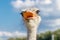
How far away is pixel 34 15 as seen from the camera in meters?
5.92

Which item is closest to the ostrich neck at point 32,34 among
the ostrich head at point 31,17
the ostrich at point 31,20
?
the ostrich at point 31,20

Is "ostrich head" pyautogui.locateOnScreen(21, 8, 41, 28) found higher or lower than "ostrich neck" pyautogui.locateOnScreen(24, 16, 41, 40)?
higher

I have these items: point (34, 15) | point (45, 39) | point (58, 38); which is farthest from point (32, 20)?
point (58, 38)

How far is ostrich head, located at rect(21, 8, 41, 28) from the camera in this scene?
584 cm

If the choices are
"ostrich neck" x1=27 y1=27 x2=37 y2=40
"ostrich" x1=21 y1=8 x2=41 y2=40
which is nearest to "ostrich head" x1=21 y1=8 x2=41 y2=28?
"ostrich" x1=21 y1=8 x2=41 y2=40

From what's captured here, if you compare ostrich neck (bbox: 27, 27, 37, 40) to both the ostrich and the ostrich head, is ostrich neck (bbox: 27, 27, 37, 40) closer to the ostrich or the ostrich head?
the ostrich

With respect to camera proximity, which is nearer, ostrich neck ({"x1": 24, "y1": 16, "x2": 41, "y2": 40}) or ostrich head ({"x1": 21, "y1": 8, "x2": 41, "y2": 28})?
ostrich head ({"x1": 21, "y1": 8, "x2": 41, "y2": 28})

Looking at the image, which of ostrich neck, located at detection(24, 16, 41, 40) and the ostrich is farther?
ostrich neck, located at detection(24, 16, 41, 40)

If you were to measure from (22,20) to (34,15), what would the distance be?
0.33 m

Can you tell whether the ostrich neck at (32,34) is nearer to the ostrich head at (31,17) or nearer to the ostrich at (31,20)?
the ostrich at (31,20)

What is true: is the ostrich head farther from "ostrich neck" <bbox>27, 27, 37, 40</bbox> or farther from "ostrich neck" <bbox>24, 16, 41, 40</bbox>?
"ostrich neck" <bbox>27, 27, 37, 40</bbox>

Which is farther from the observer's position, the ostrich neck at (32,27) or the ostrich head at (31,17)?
the ostrich neck at (32,27)

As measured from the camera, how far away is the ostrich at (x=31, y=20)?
230 inches

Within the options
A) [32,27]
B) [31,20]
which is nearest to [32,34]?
[32,27]
